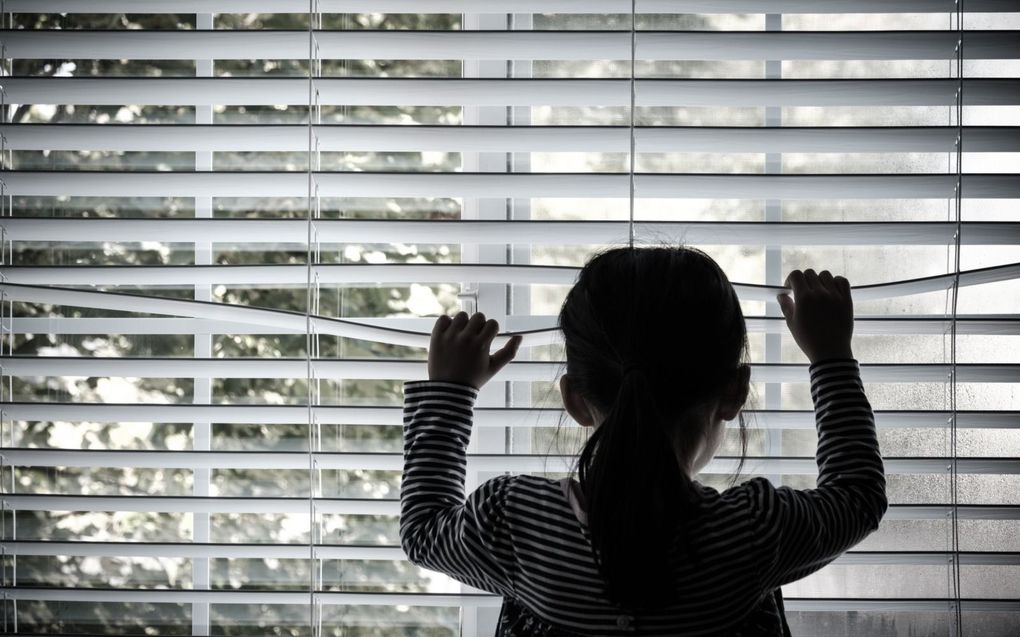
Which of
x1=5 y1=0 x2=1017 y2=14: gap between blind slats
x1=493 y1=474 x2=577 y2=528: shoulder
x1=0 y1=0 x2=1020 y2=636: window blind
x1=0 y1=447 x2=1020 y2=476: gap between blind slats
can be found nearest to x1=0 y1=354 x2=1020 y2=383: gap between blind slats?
x1=0 y1=0 x2=1020 y2=636: window blind

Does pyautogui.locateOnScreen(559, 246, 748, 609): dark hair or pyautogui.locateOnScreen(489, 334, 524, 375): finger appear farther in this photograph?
pyautogui.locateOnScreen(489, 334, 524, 375): finger

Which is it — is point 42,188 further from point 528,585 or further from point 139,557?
point 528,585

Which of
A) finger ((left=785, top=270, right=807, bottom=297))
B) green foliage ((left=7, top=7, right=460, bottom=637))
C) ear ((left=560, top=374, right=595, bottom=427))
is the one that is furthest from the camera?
green foliage ((left=7, top=7, right=460, bottom=637))

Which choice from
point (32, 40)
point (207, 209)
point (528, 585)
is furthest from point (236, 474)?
point (32, 40)

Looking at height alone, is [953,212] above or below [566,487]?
above

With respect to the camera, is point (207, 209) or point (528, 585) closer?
point (528, 585)

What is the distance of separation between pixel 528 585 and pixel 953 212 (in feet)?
2.64

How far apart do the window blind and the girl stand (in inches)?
5.8

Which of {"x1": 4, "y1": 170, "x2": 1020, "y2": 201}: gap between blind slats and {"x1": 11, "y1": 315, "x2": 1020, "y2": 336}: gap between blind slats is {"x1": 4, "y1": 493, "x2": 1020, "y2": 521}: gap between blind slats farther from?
{"x1": 4, "y1": 170, "x2": 1020, "y2": 201}: gap between blind slats

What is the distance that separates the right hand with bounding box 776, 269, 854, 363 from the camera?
3.24ft

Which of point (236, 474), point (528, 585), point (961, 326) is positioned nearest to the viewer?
point (528, 585)

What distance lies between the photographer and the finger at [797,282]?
1012 millimetres

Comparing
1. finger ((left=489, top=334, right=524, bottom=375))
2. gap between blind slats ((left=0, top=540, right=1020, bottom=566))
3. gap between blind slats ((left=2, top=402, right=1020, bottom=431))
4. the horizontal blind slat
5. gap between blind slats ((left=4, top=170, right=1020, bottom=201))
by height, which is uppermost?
gap between blind slats ((left=4, top=170, right=1020, bottom=201))

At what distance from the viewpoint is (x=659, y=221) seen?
1.12 m
